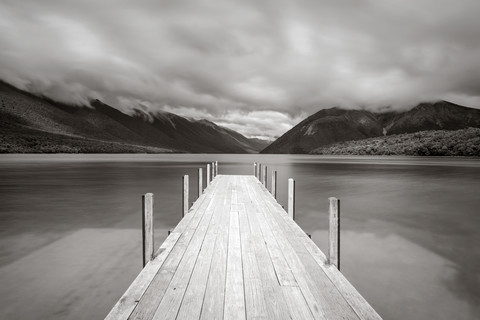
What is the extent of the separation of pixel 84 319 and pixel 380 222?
12.3 metres

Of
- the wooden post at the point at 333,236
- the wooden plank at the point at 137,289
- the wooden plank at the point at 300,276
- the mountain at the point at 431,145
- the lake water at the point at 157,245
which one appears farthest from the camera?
the mountain at the point at 431,145

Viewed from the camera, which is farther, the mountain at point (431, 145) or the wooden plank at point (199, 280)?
the mountain at point (431, 145)

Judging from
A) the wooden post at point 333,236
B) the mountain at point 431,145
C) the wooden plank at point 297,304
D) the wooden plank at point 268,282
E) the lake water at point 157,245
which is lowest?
the lake water at point 157,245

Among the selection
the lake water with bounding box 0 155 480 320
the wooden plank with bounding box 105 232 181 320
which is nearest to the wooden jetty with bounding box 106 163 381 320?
the wooden plank with bounding box 105 232 181 320

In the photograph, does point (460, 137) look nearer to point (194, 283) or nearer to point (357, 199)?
point (357, 199)

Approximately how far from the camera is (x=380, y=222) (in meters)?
13.6

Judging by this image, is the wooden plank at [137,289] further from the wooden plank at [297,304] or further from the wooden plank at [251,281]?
the wooden plank at [297,304]

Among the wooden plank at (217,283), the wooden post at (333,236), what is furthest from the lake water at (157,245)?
the wooden plank at (217,283)

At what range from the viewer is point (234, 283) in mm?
4527

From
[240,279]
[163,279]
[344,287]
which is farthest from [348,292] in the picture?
[163,279]

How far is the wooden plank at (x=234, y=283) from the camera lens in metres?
3.71

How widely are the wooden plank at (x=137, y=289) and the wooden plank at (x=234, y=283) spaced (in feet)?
3.84

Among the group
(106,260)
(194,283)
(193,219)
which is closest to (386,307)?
(194,283)

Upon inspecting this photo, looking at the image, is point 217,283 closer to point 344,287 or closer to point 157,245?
point 344,287
